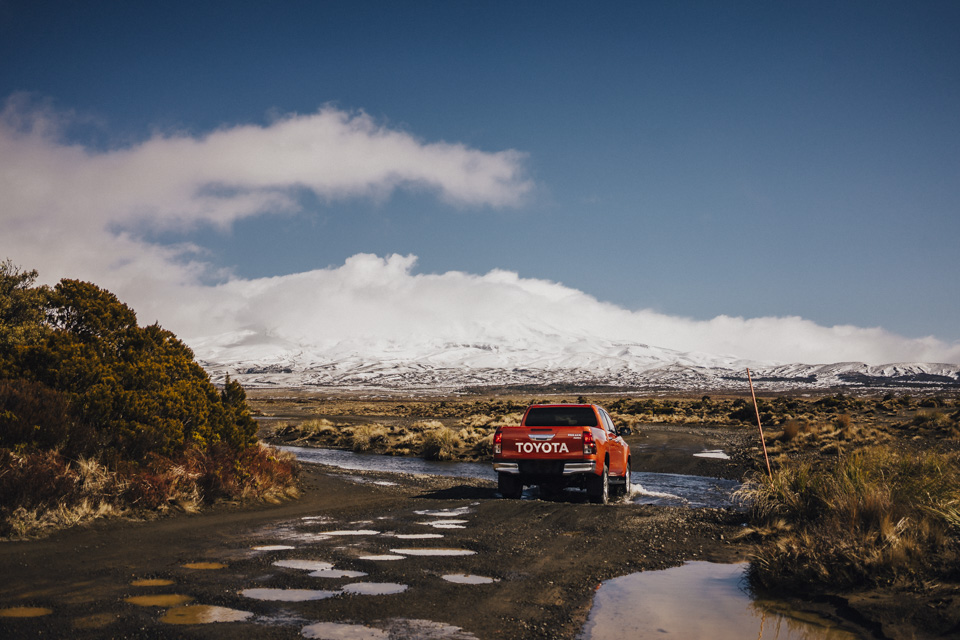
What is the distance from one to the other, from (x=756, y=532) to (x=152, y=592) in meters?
7.91

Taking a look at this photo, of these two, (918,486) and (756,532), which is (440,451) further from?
(918,486)

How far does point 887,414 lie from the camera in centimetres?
3869

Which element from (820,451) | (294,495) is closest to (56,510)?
(294,495)

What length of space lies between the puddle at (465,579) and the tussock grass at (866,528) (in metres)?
2.92

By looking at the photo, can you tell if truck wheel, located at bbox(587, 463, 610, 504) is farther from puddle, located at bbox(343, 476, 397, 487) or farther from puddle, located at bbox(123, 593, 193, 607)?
puddle, located at bbox(123, 593, 193, 607)

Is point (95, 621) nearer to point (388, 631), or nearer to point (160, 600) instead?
point (160, 600)

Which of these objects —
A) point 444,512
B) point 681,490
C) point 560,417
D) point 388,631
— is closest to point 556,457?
point 560,417

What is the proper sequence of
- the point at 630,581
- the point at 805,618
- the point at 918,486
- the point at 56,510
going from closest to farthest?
the point at 805,618 < the point at 630,581 < the point at 918,486 < the point at 56,510

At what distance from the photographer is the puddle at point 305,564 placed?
7375 millimetres

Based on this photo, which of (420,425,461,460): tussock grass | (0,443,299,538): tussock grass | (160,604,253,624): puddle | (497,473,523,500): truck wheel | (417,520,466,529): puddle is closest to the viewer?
(160,604,253,624): puddle

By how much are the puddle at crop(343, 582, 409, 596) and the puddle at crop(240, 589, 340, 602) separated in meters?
0.20

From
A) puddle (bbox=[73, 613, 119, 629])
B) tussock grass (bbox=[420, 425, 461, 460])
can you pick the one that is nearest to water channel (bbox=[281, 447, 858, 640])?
puddle (bbox=[73, 613, 119, 629])

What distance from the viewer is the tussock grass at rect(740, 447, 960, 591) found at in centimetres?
671

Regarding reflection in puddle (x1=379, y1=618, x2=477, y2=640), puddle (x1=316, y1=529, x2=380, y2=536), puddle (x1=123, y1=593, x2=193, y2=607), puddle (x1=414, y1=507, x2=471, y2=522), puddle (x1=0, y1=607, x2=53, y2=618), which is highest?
puddle (x1=0, y1=607, x2=53, y2=618)
